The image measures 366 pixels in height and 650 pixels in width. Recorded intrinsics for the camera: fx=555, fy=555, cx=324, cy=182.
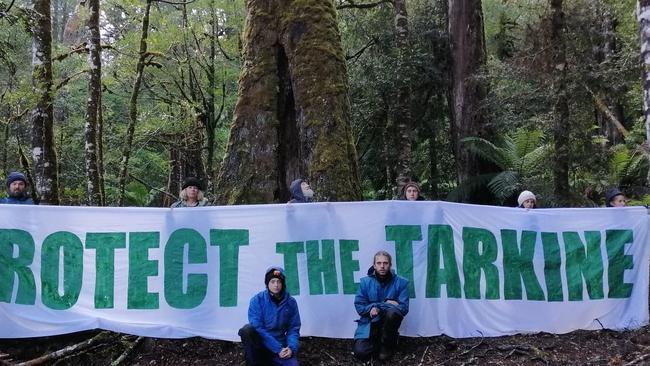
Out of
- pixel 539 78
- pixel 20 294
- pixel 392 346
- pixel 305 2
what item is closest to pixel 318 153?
pixel 305 2

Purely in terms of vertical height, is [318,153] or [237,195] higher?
[318,153]

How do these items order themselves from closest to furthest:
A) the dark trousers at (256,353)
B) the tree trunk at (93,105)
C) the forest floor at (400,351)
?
the dark trousers at (256,353) → the forest floor at (400,351) → the tree trunk at (93,105)

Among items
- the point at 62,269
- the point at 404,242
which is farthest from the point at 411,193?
the point at 62,269

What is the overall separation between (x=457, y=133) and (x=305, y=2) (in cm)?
767

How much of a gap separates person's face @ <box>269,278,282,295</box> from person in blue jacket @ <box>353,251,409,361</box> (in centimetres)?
88

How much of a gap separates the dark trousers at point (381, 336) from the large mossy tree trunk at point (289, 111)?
76.3 inches

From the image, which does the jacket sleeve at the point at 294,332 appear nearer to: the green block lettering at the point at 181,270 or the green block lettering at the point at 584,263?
the green block lettering at the point at 181,270

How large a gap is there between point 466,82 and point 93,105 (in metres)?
8.77

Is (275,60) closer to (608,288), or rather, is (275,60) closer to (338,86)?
(338,86)

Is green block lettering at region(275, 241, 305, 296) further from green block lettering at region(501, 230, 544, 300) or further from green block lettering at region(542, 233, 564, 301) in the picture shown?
green block lettering at region(542, 233, 564, 301)

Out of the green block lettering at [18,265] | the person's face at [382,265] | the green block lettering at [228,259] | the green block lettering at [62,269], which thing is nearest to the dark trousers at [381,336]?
the person's face at [382,265]

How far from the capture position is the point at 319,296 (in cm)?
617

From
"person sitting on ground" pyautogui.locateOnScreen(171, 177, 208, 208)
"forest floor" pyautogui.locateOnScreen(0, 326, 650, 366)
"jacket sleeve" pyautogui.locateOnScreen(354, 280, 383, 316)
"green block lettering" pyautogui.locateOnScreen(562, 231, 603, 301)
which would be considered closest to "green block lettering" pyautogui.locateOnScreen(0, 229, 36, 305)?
"forest floor" pyautogui.locateOnScreen(0, 326, 650, 366)

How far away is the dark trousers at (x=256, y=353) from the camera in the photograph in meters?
5.09
